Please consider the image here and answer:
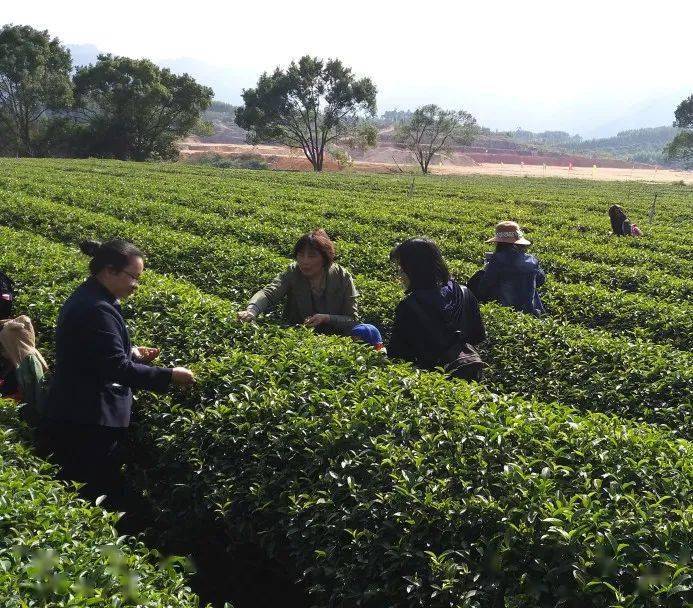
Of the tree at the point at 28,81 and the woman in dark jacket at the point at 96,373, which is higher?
the tree at the point at 28,81

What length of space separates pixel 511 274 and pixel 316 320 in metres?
2.79

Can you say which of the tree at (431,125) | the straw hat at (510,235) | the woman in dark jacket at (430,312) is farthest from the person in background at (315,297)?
the tree at (431,125)

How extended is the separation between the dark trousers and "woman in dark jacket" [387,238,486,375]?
228 centimetres

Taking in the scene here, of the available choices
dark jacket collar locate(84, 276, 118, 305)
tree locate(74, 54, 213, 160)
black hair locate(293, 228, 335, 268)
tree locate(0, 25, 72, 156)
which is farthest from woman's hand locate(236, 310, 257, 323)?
tree locate(0, 25, 72, 156)

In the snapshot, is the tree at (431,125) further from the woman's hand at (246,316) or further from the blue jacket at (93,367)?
the blue jacket at (93,367)

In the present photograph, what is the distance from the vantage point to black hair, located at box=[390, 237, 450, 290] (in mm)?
5090

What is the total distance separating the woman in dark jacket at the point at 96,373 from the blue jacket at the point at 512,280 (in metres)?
4.11

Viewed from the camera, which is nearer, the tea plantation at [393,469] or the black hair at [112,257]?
the tea plantation at [393,469]

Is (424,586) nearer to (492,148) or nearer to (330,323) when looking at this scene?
(330,323)

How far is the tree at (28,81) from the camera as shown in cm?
5691

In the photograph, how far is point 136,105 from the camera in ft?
192

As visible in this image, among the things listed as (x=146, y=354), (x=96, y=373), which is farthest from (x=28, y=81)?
(x=96, y=373)

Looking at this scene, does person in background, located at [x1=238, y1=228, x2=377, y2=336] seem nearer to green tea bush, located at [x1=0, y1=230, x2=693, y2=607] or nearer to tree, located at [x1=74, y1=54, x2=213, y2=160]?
green tea bush, located at [x1=0, y1=230, x2=693, y2=607]

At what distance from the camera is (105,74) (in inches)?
2293
